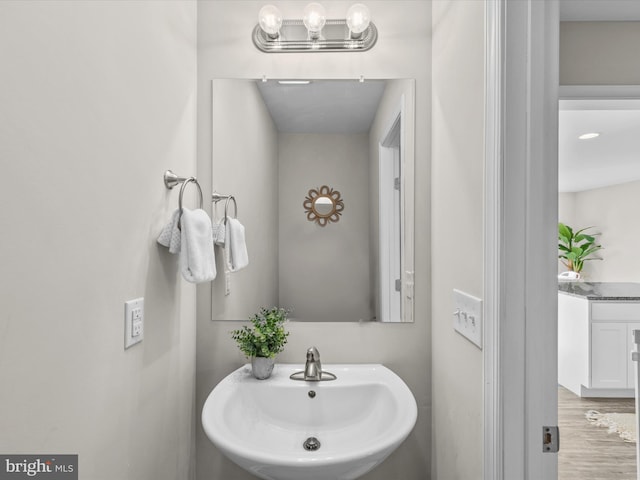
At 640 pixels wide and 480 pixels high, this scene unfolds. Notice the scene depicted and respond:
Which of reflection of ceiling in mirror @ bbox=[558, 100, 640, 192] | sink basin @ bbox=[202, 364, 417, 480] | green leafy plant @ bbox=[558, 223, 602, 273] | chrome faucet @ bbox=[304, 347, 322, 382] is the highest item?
reflection of ceiling in mirror @ bbox=[558, 100, 640, 192]

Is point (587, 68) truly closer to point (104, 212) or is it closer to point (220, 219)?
point (220, 219)

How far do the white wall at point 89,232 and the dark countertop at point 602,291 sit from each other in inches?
136

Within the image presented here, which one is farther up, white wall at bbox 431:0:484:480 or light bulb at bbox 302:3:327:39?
light bulb at bbox 302:3:327:39

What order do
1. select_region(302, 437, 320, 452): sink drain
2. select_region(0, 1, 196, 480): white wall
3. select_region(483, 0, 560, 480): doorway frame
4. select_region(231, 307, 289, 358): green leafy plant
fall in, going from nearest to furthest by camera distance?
1. select_region(0, 1, 196, 480): white wall
2. select_region(483, 0, 560, 480): doorway frame
3. select_region(302, 437, 320, 452): sink drain
4. select_region(231, 307, 289, 358): green leafy plant

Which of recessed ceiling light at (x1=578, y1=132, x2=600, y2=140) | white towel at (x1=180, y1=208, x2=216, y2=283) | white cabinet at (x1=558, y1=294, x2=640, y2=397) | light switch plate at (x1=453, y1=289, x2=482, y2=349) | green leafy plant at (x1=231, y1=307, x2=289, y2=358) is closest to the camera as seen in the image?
light switch plate at (x1=453, y1=289, x2=482, y2=349)

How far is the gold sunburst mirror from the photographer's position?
155 cm

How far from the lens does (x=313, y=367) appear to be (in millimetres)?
1385

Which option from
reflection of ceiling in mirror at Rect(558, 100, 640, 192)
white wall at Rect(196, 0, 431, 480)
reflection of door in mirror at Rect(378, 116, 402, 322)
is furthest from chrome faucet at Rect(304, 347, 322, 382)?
reflection of ceiling in mirror at Rect(558, 100, 640, 192)

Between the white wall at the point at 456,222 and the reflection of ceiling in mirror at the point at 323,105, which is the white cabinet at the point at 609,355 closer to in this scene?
the white wall at the point at 456,222

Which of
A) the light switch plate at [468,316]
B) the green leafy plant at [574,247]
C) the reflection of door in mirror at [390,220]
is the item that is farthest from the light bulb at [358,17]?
the green leafy plant at [574,247]

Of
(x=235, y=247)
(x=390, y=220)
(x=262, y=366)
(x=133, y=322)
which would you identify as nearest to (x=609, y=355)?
(x=390, y=220)

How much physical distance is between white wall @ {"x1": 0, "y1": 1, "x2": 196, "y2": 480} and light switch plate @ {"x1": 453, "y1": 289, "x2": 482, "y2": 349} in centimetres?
90

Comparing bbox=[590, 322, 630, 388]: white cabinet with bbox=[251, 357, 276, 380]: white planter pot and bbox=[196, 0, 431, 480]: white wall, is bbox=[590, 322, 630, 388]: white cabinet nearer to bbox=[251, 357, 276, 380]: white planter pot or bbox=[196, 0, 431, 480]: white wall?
bbox=[196, 0, 431, 480]: white wall

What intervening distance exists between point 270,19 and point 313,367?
1.29m
